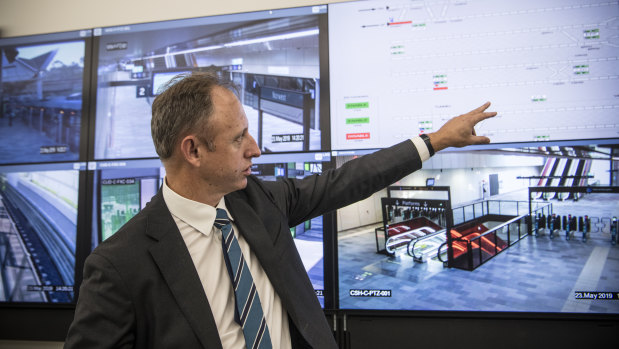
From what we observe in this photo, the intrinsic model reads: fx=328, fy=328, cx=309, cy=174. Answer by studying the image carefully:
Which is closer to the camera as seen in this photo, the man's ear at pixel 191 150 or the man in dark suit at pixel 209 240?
the man in dark suit at pixel 209 240

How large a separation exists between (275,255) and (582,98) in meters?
1.61

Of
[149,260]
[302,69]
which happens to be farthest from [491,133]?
[149,260]

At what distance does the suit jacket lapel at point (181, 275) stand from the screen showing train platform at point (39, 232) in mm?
1430

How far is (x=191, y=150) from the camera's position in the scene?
94 cm

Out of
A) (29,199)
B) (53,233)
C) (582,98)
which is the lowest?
(53,233)

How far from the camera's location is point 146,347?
2.63 ft

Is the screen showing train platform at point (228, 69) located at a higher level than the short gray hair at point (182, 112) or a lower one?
higher

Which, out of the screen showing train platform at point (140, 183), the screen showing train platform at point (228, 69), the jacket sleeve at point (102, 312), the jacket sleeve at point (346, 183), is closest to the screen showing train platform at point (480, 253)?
the screen showing train platform at point (140, 183)

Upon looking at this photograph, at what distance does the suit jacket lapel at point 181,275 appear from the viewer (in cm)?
80

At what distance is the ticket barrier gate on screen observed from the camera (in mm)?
1506

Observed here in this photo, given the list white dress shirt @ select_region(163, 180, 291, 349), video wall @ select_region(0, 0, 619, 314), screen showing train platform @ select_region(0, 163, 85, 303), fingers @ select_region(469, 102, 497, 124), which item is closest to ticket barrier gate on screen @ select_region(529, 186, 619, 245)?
video wall @ select_region(0, 0, 619, 314)

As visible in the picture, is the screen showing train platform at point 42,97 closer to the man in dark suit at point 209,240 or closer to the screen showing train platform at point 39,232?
the screen showing train platform at point 39,232

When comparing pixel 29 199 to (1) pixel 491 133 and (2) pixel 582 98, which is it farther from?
(2) pixel 582 98

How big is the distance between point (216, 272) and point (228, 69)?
51.1 inches
